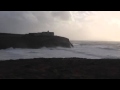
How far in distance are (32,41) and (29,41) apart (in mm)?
571

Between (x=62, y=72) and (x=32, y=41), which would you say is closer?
(x=62, y=72)

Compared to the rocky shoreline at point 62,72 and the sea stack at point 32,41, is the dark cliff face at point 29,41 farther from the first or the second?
the rocky shoreline at point 62,72

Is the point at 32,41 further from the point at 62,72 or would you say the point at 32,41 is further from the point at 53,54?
the point at 62,72

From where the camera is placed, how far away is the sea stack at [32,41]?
32.2m

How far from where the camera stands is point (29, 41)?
3494 cm

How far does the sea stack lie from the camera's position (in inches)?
1267

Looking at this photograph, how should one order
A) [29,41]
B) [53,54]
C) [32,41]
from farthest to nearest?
[32,41] → [29,41] → [53,54]

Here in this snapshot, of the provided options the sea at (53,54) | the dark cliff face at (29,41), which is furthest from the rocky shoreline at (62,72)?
the dark cliff face at (29,41)

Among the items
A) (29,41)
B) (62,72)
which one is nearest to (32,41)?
(29,41)
